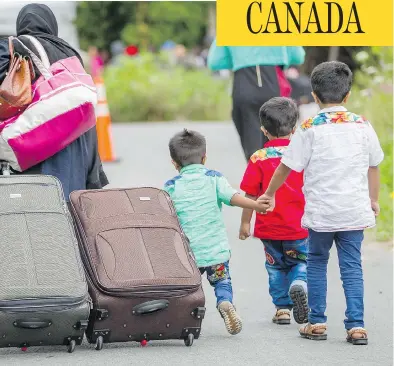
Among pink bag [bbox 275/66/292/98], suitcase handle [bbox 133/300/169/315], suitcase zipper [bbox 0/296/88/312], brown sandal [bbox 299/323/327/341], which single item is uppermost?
pink bag [bbox 275/66/292/98]

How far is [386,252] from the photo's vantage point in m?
10.0

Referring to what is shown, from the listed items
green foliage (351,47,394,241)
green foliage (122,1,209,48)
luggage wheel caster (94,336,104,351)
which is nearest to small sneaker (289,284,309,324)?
luggage wheel caster (94,336,104,351)

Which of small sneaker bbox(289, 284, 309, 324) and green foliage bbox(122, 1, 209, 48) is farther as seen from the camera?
green foliage bbox(122, 1, 209, 48)

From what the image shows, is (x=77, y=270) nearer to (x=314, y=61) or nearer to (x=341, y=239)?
(x=341, y=239)

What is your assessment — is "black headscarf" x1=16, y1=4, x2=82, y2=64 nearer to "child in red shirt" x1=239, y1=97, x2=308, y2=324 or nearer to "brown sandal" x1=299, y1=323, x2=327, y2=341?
"child in red shirt" x1=239, y1=97, x2=308, y2=324

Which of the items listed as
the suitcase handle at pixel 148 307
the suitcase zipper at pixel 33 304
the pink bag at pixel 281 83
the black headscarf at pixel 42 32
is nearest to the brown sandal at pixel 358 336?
the suitcase handle at pixel 148 307

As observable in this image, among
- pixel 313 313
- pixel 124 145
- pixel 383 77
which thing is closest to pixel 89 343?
pixel 313 313

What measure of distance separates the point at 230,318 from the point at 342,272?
2.09ft

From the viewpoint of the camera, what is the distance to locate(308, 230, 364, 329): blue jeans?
6777mm

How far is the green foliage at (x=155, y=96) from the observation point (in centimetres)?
2559

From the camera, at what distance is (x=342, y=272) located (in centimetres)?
684

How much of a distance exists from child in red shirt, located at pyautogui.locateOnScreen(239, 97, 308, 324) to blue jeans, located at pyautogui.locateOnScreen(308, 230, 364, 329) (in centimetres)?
24

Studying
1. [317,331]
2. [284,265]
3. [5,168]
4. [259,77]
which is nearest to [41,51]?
[5,168]

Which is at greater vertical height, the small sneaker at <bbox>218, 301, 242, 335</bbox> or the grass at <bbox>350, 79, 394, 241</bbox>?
the small sneaker at <bbox>218, 301, 242, 335</bbox>
